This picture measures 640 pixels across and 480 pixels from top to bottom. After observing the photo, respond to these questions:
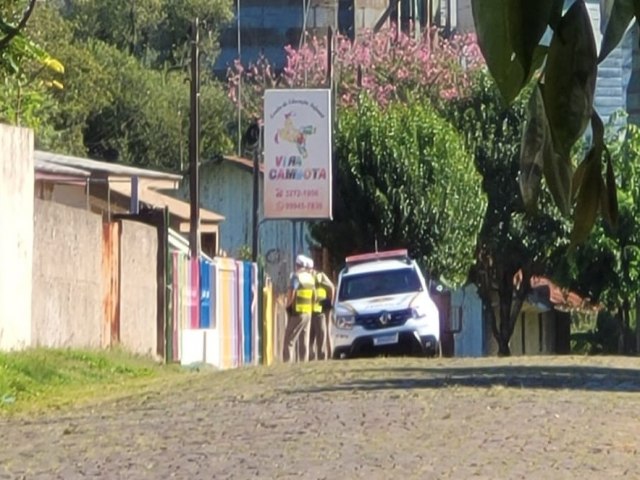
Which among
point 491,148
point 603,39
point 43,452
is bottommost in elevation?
point 43,452

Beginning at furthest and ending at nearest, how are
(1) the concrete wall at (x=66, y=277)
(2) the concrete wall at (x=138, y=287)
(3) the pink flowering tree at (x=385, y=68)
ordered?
(3) the pink flowering tree at (x=385, y=68)
(2) the concrete wall at (x=138, y=287)
(1) the concrete wall at (x=66, y=277)

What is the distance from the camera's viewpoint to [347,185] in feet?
121

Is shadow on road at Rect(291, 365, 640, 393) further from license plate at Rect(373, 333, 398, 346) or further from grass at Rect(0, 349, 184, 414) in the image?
license plate at Rect(373, 333, 398, 346)

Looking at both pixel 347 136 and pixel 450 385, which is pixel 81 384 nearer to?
pixel 450 385

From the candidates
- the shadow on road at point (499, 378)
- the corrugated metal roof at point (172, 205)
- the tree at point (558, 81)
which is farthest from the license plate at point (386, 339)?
the tree at point (558, 81)

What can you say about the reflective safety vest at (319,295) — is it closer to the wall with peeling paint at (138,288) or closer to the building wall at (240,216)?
the wall with peeling paint at (138,288)

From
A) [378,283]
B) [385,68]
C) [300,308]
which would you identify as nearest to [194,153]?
[378,283]

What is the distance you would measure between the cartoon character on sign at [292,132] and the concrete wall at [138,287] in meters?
8.52

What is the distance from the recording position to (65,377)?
1680cm

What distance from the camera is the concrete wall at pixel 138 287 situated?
21406 mm

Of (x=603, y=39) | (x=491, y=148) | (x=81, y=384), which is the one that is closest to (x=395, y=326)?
(x=81, y=384)

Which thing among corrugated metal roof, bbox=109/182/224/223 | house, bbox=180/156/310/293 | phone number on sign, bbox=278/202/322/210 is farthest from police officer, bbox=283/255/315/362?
house, bbox=180/156/310/293

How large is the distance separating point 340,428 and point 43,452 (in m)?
2.04

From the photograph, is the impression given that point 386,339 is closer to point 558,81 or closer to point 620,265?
point 620,265
